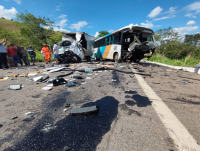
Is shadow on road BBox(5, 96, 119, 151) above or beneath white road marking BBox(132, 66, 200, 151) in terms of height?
above

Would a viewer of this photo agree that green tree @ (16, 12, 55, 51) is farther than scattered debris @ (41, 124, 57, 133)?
Yes

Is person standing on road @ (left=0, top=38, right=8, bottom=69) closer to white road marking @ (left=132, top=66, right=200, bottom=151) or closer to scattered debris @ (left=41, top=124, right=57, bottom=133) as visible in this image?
scattered debris @ (left=41, top=124, right=57, bottom=133)

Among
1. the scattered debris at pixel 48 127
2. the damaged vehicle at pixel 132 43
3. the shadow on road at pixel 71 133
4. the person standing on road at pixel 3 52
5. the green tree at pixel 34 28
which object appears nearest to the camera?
the shadow on road at pixel 71 133

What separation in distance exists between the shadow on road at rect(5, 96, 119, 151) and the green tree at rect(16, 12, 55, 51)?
23.6 meters

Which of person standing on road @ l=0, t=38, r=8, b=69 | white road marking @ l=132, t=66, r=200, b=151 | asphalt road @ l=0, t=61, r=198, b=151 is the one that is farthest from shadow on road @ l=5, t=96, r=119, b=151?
person standing on road @ l=0, t=38, r=8, b=69

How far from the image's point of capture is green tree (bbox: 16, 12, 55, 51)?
19.6 metres

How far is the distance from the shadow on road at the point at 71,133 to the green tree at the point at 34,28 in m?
23.6

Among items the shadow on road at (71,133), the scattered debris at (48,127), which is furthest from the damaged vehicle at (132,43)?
the scattered debris at (48,127)

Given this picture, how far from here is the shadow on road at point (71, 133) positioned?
1114mm

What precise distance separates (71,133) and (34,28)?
2418cm

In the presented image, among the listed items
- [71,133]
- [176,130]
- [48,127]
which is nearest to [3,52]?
[48,127]

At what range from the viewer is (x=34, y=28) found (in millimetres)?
20219

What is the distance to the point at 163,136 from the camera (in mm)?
1253

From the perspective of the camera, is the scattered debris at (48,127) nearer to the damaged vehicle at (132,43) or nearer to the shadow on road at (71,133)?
the shadow on road at (71,133)
